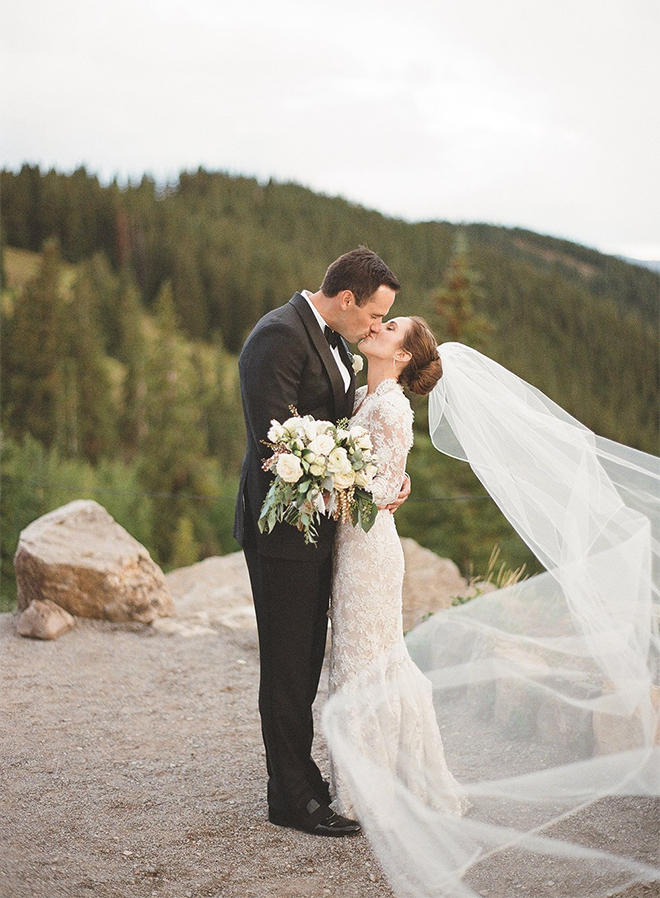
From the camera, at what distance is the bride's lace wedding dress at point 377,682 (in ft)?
11.6

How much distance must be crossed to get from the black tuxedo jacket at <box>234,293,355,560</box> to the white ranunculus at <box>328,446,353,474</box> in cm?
31

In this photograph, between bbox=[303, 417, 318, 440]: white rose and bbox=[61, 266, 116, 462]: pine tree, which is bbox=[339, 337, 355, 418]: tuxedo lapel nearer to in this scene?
bbox=[303, 417, 318, 440]: white rose

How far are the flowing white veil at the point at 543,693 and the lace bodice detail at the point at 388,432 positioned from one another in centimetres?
60

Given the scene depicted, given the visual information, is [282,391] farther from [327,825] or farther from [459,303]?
[459,303]

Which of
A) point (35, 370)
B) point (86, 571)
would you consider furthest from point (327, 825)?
point (35, 370)

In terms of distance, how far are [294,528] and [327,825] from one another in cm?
124

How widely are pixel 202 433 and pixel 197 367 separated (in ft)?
18.4

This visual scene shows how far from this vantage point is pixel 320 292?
11.4 feet

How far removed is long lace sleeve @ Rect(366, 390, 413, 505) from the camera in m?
3.43

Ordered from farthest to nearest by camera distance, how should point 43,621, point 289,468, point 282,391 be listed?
1. point 43,621
2. point 282,391
3. point 289,468

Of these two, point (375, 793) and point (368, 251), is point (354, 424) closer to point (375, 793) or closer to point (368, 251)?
point (368, 251)

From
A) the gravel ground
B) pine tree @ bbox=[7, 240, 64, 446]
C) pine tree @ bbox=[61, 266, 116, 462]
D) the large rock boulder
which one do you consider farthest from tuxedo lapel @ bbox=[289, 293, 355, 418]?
pine tree @ bbox=[61, 266, 116, 462]

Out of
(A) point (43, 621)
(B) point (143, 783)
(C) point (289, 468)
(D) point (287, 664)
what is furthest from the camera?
(A) point (43, 621)

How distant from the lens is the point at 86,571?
6715 mm
